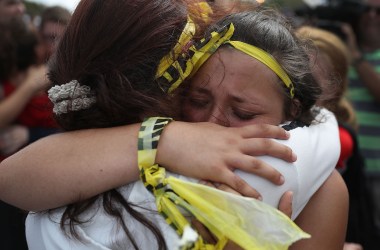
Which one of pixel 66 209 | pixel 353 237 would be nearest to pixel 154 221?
pixel 66 209

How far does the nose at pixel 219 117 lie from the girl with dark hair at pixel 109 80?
0.40ft

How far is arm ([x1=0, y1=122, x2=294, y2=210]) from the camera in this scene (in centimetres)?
117

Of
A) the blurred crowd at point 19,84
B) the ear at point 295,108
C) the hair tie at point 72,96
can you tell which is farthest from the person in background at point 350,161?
the blurred crowd at point 19,84

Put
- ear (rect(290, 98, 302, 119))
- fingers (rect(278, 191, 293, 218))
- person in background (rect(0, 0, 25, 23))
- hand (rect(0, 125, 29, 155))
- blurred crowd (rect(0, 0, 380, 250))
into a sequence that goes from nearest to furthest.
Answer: fingers (rect(278, 191, 293, 218))
ear (rect(290, 98, 302, 119))
blurred crowd (rect(0, 0, 380, 250))
hand (rect(0, 125, 29, 155))
person in background (rect(0, 0, 25, 23))

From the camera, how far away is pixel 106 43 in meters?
1.24

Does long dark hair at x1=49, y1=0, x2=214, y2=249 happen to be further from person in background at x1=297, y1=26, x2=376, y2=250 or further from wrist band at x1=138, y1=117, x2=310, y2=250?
person in background at x1=297, y1=26, x2=376, y2=250

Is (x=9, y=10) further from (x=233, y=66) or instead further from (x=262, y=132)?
(x=262, y=132)

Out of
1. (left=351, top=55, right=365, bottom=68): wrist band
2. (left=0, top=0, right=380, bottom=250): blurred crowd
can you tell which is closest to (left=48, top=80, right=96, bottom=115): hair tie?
(left=0, top=0, right=380, bottom=250): blurred crowd

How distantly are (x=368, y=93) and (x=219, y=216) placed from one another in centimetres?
279

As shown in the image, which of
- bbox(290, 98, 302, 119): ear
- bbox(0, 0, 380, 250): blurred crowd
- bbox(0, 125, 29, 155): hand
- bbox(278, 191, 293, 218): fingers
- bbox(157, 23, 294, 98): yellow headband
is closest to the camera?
bbox(278, 191, 293, 218): fingers

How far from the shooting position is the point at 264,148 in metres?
1.18

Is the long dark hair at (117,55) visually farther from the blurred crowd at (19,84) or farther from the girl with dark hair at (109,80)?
the blurred crowd at (19,84)

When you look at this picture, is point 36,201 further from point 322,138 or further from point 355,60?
point 355,60

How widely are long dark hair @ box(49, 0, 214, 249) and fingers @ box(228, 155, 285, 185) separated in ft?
0.81
